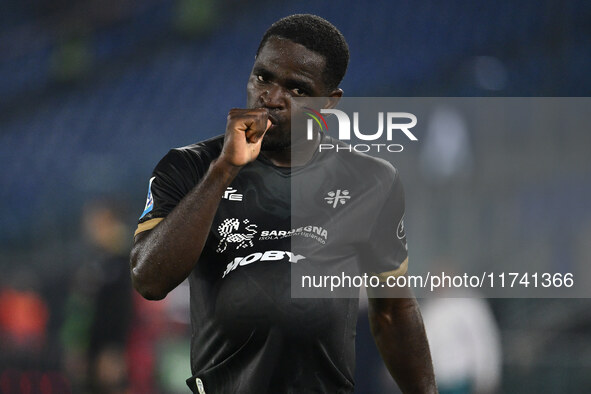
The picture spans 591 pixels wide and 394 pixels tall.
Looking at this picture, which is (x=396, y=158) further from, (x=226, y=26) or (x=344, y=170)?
(x=226, y=26)

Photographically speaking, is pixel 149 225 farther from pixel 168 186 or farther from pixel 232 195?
pixel 232 195

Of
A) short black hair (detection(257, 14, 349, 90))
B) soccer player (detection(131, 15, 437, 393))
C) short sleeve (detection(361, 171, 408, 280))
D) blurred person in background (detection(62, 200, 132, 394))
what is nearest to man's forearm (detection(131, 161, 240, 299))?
soccer player (detection(131, 15, 437, 393))

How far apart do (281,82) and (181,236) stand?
0.51 meters

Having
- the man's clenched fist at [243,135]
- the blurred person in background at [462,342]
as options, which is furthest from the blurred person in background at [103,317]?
the man's clenched fist at [243,135]

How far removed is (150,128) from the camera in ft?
17.5

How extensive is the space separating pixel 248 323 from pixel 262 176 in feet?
1.33

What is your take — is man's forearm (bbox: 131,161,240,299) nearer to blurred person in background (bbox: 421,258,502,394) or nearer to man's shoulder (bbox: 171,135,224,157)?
man's shoulder (bbox: 171,135,224,157)

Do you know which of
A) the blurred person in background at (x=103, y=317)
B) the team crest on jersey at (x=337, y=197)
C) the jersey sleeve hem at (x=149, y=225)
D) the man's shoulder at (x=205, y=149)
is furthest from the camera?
the blurred person in background at (x=103, y=317)

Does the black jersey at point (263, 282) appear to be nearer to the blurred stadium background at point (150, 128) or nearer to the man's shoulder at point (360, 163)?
the man's shoulder at point (360, 163)

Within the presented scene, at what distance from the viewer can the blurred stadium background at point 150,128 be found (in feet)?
15.2

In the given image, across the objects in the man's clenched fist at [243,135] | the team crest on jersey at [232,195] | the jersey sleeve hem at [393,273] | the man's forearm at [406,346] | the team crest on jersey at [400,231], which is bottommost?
the man's forearm at [406,346]

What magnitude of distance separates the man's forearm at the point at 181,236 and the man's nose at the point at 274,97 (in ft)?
0.85

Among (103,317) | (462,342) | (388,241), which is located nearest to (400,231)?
(388,241)

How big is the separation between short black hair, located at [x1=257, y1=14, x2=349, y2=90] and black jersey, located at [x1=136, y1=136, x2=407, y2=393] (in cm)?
30
